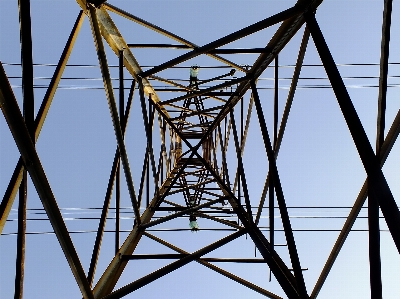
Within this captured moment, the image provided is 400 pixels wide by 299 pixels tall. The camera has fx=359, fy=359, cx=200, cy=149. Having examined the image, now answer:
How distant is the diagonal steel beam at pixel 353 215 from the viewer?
10.6 feet

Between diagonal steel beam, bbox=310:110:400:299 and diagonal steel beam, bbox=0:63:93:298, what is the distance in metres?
2.80

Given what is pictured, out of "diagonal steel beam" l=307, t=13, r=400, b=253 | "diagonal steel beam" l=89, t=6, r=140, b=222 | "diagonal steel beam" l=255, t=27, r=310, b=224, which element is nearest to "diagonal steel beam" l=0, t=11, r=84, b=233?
"diagonal steel beam" l=89, t=6, r=140, b=222

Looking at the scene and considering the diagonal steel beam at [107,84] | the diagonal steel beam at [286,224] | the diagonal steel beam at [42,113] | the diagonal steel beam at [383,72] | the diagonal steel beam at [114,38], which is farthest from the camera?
the diagonal steel beam at [114,38]

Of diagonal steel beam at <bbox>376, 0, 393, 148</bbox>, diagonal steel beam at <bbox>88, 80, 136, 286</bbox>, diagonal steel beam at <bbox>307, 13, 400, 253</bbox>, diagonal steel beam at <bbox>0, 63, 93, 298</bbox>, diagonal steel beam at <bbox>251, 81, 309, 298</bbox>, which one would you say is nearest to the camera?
diagonal steel beam at <bbox>0, 63, 93, 298</bbox>

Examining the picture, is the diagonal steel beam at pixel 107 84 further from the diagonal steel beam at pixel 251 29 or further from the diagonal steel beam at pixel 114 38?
the diagonal steel beam at pixel 251 29

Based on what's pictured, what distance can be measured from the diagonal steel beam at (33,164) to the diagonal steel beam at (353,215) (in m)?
2.80

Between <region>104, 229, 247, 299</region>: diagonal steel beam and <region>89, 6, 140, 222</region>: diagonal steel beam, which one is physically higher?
<region>89, 6, 140, 222</region>: diagonal steel beam

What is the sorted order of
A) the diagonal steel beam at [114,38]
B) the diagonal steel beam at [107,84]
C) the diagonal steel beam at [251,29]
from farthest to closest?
the diagonal steel beam at [114,38], the diagonal steel beam at [107,84], the diagonal steel beam at [251,29]

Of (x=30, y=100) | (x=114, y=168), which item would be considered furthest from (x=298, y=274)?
(x=30, y=100)

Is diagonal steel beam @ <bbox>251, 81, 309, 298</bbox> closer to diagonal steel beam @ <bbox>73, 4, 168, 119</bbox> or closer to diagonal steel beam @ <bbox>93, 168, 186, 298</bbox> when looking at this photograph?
diagonal steel beam @ <bbox>93, 168, 186, 298</bbox>

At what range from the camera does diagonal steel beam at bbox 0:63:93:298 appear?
Result: 2523 mm

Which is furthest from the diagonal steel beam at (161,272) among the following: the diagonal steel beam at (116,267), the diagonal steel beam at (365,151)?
the diagonal steel beam at (365,151)

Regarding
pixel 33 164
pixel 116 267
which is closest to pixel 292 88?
pixel 116 267

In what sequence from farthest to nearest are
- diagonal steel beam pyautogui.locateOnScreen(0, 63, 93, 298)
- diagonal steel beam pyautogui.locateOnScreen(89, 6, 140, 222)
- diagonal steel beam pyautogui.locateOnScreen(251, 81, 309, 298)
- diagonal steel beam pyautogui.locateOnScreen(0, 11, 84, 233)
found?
diagonal steel beam pyautogui.locateOnScreen(89, 6, 140, 222), diagonal steel beam pyautogui.locateOnScreen(251, 81, 309, 298), diagonal steel beam pyautogui.locateOnScreen(0, 11, 84, 233), diagonal steel beam pyautogui.locateOnScreen(0, 63, 93, 298)
